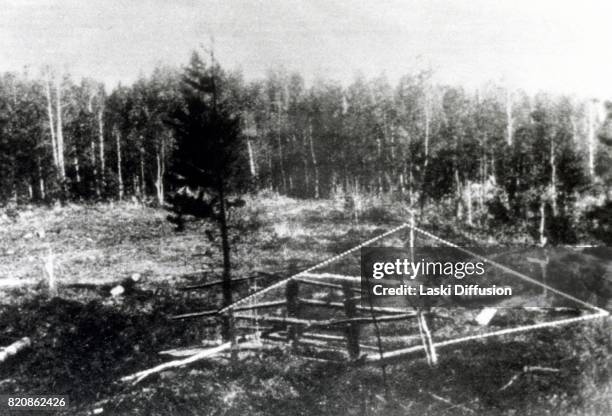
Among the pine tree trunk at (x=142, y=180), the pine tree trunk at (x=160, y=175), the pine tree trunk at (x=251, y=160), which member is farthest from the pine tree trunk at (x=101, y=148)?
the pine tree trunk at (x=251, y=160)

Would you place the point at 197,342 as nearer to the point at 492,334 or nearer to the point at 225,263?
the point at 225,263

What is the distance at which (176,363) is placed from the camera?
7551 mm

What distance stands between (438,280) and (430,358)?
1.20m

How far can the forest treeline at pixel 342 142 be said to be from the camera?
32.0 feet

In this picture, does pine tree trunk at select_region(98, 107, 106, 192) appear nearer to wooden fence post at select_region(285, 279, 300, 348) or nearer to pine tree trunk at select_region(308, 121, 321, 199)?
pine tree trunk at select_region(308, 121, 321, 199)

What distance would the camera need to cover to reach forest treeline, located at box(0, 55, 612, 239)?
32.0ft

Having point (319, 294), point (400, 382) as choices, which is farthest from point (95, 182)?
point (400, 382)

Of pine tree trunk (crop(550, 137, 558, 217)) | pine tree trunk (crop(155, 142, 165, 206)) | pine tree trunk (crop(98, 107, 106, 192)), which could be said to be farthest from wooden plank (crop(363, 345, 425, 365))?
pine tree trunk (crop(98, 107, 106, 192))

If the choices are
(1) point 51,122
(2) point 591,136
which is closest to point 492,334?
(2) point 591,136

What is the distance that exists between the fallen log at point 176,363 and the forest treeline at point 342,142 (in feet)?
11.9

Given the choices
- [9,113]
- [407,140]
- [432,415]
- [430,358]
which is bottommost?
[432,415]

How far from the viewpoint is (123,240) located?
42.1ft

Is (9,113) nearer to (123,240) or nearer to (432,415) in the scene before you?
(123,240)

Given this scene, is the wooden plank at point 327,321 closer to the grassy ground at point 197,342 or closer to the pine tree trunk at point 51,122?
the grassy ground at point 197,342
